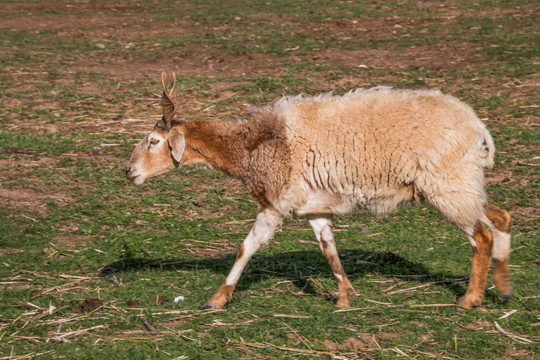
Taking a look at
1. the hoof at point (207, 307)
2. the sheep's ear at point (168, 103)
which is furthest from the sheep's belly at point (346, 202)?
the sheep's ear at point (168, 103)

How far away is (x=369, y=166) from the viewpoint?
20.7 feet

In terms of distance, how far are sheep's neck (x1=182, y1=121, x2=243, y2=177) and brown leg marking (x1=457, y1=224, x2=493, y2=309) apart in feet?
6.71

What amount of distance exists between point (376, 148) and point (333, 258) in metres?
1.01

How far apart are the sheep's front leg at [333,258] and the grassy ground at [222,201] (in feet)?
0.45

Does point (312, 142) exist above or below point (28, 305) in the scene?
above

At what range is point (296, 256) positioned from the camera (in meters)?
7.66

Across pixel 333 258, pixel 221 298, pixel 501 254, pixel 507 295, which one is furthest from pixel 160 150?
pixel 507 295

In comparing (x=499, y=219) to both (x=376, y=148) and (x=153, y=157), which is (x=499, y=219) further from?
(x=153, y=157)

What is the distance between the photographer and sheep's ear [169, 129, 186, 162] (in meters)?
7.02

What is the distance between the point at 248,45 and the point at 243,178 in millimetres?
8251

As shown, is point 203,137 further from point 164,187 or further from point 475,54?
point 475,54

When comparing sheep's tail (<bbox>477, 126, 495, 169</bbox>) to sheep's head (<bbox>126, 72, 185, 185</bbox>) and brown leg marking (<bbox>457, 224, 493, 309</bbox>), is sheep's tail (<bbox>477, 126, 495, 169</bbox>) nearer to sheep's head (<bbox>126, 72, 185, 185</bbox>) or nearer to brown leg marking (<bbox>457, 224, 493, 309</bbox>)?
brown leg marking (<bbox>457, 224, 493, 309</bbox>)

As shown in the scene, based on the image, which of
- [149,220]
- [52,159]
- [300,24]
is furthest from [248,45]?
[149,220]

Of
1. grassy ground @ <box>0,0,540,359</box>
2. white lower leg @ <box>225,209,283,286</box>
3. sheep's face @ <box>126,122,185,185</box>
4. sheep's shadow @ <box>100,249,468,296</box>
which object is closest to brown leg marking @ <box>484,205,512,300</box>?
grassy ground @ <box>0,0,540,359</box>
